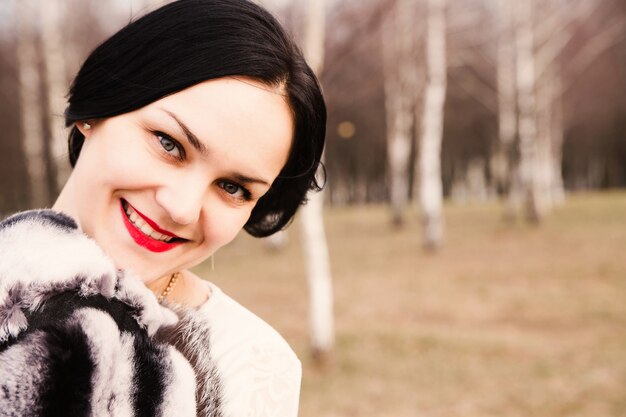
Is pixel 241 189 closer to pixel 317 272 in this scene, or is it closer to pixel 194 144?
pixel 194 144

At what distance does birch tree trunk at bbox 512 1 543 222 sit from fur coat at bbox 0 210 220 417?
13729 mm

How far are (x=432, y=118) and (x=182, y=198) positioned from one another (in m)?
11.2

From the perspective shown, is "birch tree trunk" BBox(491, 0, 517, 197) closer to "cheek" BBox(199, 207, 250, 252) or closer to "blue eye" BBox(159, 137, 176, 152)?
"cheek" BBox(199, 207, 250, 252)

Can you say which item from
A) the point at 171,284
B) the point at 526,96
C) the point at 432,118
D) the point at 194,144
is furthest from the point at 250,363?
the point at 526,96

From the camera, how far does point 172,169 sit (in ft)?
3.80

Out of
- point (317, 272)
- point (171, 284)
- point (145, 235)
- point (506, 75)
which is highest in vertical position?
point (506, 75)

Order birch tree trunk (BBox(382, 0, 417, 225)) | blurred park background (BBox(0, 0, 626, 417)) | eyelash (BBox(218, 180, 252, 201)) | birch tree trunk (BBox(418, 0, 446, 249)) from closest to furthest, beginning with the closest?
1. eyelash (BBox(218, 180, 252, 201))
2. blurred park background (BBox(0, 0, 626, 417))
3. birch tree trunk (BBox(418, 0, 446, 249))
4. birch tree trunk (BBox(382, 0, 417, 225))

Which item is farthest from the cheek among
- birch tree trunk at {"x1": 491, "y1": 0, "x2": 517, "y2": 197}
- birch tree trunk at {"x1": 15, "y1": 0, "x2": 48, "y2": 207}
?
birch tree trunk at {"x1": 491, "y1": 0, "x2": 517, "y2": 197}

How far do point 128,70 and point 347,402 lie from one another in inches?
181

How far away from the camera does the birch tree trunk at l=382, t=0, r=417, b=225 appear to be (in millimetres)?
15727

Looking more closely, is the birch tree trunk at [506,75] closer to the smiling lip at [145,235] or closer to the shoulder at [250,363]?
the shoulder at [250,363]

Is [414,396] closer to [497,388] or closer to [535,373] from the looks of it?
[497,388]

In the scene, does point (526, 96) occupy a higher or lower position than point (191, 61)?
higher

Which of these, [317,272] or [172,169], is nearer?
[172,169]
